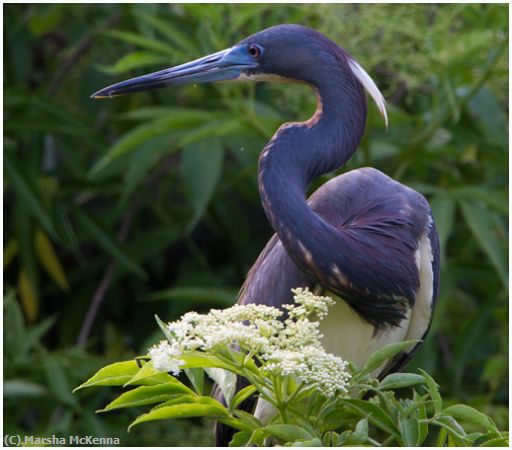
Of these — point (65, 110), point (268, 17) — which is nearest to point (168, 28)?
point (268, 17)

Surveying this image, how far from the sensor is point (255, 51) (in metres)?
2.62

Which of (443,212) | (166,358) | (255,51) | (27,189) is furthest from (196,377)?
(27,189)

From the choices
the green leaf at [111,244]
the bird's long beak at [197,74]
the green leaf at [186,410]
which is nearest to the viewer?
the green leaf at [186,410]

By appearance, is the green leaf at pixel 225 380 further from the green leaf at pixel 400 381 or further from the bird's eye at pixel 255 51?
the bird's eye at pixel 255 51

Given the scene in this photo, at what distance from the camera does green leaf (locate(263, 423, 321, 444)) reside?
171cm

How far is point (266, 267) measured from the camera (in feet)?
9.01

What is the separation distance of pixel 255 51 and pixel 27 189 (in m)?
1.88

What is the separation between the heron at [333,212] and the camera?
242 cm

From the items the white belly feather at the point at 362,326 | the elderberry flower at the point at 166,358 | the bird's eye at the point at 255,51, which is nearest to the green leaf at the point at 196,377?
the elderberry flower at the point at 166,358

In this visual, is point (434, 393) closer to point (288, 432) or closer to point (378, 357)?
point (378, 357)

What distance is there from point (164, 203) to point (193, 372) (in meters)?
3.02

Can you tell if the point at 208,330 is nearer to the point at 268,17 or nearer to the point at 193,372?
the point at 193,372

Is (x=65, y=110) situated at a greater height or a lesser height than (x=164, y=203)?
greater

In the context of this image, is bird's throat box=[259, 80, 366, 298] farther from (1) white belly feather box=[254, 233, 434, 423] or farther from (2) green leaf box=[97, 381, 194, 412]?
(2) green leaf box=[97, 381, 194, 412]
